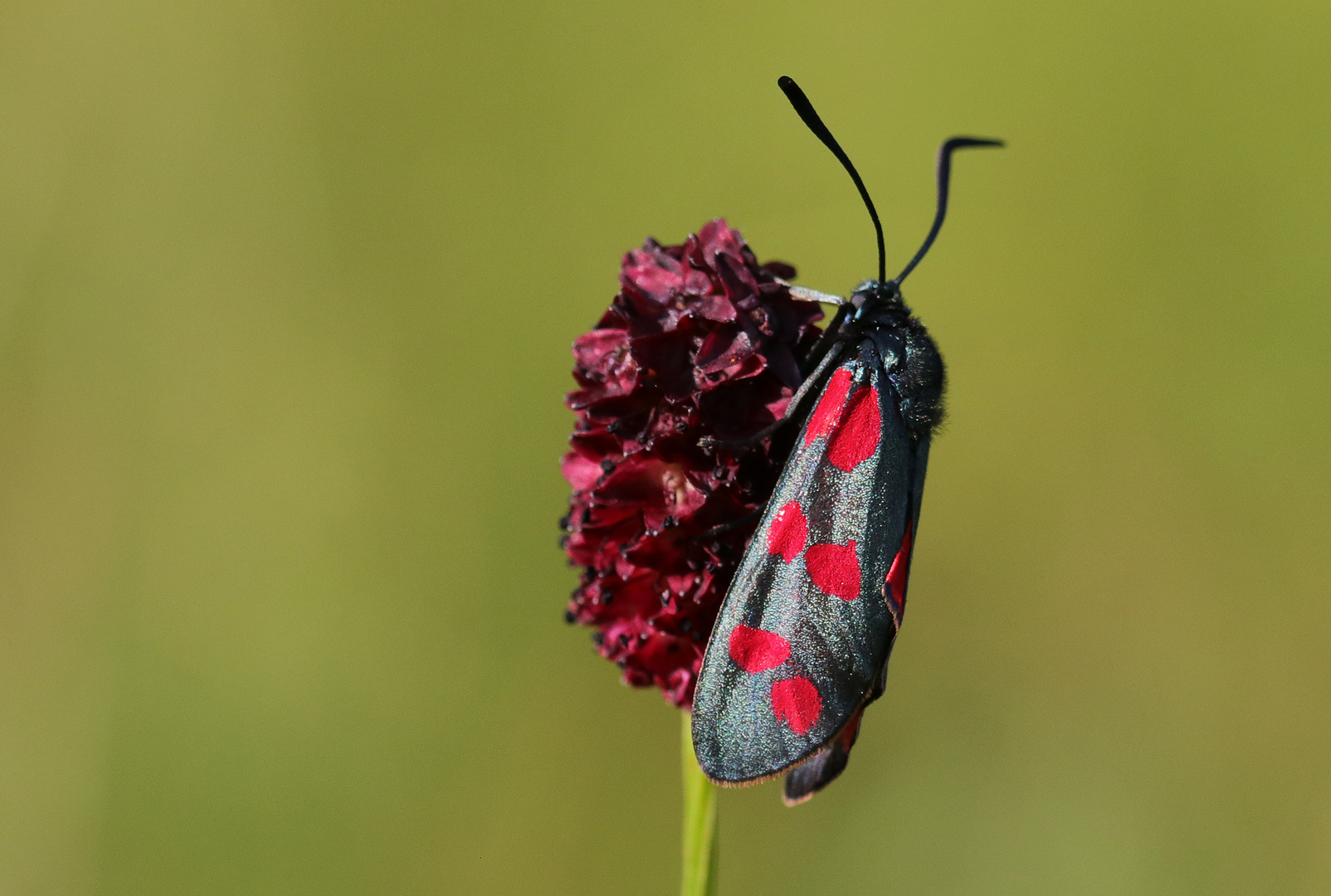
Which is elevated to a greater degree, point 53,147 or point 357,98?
point 357,98

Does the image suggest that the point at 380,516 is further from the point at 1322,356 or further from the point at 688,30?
the point at 1322,356

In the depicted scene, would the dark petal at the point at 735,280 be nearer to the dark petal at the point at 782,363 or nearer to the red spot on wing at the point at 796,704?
the dark petal at the point at 782,363

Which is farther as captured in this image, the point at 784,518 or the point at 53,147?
the point at 53,147

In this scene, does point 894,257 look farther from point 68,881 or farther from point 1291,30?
point 68,881

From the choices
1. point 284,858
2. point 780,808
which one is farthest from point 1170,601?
point 284,858

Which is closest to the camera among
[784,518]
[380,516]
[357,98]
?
[784,518]

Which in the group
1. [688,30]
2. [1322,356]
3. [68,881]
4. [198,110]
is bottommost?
[68,881]

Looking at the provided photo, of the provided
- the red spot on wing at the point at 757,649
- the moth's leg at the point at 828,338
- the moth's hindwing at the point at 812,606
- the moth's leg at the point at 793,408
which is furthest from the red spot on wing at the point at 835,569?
the moth's leg at the point at 828,338

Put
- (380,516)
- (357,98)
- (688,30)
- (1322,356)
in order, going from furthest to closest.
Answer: (688,30)
(357,98)
(1322,356)
(380,516)
